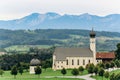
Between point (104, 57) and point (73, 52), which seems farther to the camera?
point (104, 57)

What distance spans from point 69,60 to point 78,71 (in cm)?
2505

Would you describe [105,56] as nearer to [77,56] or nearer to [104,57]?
[104,57]

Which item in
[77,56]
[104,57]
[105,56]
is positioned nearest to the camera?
[77,56]

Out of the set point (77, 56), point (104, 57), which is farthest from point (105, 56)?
point (77, 56)

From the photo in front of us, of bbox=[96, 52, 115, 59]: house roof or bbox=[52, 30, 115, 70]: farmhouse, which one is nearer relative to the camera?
bbox=[52, 30, 115, 70]: farmhouse

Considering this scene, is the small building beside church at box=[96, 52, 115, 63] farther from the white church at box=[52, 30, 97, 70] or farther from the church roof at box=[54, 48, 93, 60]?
the church roof at box=[54, 48, 93, 60]

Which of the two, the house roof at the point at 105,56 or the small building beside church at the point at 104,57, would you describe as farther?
the house roof at the point at 105,56

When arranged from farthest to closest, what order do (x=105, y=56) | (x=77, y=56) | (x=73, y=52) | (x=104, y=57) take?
(x=105, y=56)
(x=104, y=57)
(x=73, y=52)
(x=77, y=56)

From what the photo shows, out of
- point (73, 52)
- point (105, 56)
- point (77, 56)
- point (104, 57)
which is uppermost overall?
point (73, 52)

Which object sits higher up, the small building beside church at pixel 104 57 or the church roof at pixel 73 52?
the church roof at pixel 73 52

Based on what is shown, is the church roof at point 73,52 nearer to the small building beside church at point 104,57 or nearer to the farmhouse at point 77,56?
the farmhouse at point 77,56

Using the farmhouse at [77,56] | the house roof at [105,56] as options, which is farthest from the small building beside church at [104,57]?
the farmhouse at [77,56]

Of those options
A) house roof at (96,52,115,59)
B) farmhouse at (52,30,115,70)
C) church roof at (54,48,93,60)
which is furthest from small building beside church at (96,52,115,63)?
church roof at (54,48,93,60)

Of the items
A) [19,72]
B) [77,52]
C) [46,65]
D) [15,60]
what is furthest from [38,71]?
[15,60]
